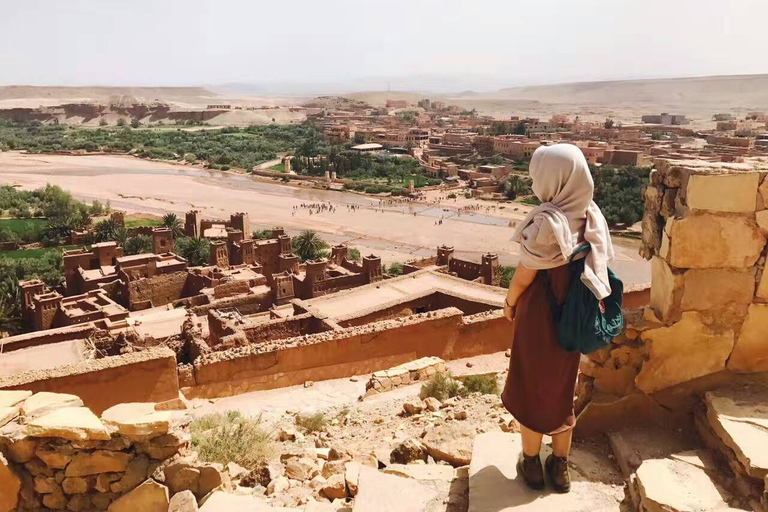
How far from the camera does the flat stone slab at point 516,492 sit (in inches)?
126

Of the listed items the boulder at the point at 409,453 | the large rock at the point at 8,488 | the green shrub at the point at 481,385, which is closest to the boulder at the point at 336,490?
the boulder at the point at 409,453

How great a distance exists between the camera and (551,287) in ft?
10.7

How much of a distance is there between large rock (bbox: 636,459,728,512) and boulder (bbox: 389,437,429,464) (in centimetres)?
186

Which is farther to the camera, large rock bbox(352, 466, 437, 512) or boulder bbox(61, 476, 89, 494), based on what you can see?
boulder bbox(61, 476, 89, 494)

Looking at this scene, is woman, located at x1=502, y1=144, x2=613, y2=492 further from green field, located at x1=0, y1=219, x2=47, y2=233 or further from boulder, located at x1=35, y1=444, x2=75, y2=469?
green field, located at x1=0, y1=219, x2=47, y2=233

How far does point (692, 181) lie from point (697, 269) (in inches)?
22.3

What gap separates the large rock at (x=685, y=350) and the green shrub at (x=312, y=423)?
3.56 metres

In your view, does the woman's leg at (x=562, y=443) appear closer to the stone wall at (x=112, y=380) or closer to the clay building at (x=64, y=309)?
→ the stone wall at (x=112, y=380)

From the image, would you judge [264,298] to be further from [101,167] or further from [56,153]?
[56,153]

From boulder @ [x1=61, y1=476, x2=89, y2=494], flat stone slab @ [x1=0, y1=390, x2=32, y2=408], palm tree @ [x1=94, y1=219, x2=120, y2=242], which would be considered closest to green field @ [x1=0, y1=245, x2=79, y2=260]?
palm tree @ [x1=94, y1=219, x2=120, y2=242]

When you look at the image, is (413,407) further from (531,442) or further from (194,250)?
(194,250)

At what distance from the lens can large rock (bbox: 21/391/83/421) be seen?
3912 millimetres

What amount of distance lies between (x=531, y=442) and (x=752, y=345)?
170cm

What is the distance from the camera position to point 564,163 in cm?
309
